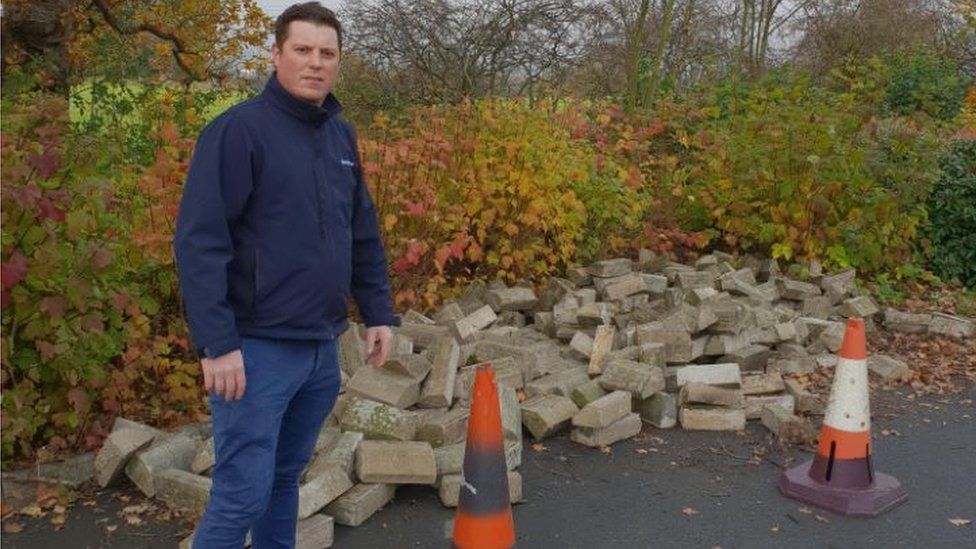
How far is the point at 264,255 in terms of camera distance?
8.96ft

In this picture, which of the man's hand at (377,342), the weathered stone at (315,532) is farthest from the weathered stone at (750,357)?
the man's hand at (377,342)

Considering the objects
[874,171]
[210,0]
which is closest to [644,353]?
[874,171]

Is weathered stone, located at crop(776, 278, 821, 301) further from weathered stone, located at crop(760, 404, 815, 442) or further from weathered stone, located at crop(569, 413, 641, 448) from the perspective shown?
weathered stone, located at crop(569, 413, 641, 448)

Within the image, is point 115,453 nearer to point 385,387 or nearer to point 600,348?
point 385,387

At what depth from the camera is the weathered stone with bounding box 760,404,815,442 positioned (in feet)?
16.8

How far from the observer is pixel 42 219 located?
4000mm

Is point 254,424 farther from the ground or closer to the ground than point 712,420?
farther from the ground

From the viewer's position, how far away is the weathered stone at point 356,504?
13.0 ft

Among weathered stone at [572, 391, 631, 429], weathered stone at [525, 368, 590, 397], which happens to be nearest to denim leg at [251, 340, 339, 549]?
weathered stone at [572, 391, 631, 429]

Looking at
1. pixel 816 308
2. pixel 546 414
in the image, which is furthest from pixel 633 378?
pixel 816 308

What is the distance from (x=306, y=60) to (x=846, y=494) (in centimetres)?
321

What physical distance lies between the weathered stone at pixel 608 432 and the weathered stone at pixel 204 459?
6.44ft

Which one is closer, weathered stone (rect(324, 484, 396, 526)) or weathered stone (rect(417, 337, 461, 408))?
weathered stone (rect(324, 484, 396, 526))

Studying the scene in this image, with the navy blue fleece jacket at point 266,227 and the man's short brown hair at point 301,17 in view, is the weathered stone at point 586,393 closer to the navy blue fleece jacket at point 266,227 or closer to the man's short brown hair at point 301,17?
the navy blue fleece jacket at point 266,227
